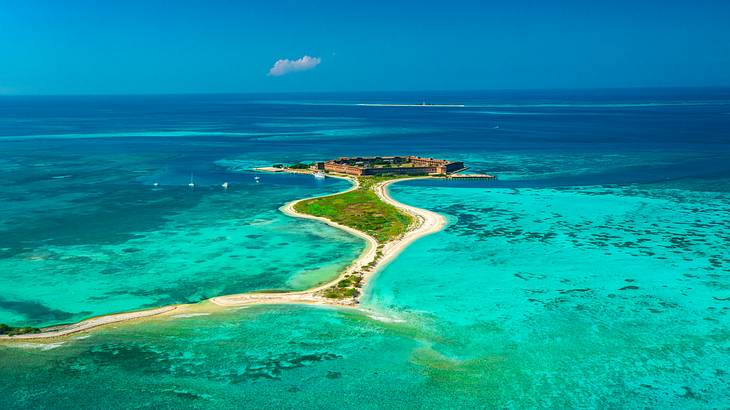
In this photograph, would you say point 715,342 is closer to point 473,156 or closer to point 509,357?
point 509,357

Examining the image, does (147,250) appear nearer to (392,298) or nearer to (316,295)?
(316,295)

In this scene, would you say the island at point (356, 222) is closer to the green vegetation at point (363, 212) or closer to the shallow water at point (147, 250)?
the green vegetation at point (363, 212)

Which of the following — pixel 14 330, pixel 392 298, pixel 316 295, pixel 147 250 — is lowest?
pixel 392 298

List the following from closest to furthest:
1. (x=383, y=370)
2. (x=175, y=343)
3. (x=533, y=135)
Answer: (x=383, y=370) → (x=175, y=343) → (x=533, y=135)

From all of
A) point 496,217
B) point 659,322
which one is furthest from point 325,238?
point 659,322

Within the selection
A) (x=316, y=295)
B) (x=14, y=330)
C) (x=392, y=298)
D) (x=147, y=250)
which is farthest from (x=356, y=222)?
(x=14, y=330)

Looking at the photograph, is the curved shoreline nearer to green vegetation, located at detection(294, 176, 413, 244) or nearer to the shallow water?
green vegetation, located at detection(294, 176, 413, 244)

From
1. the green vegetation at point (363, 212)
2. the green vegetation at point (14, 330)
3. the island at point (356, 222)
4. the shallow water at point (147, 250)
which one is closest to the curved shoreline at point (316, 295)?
the island at point (356, 222)
